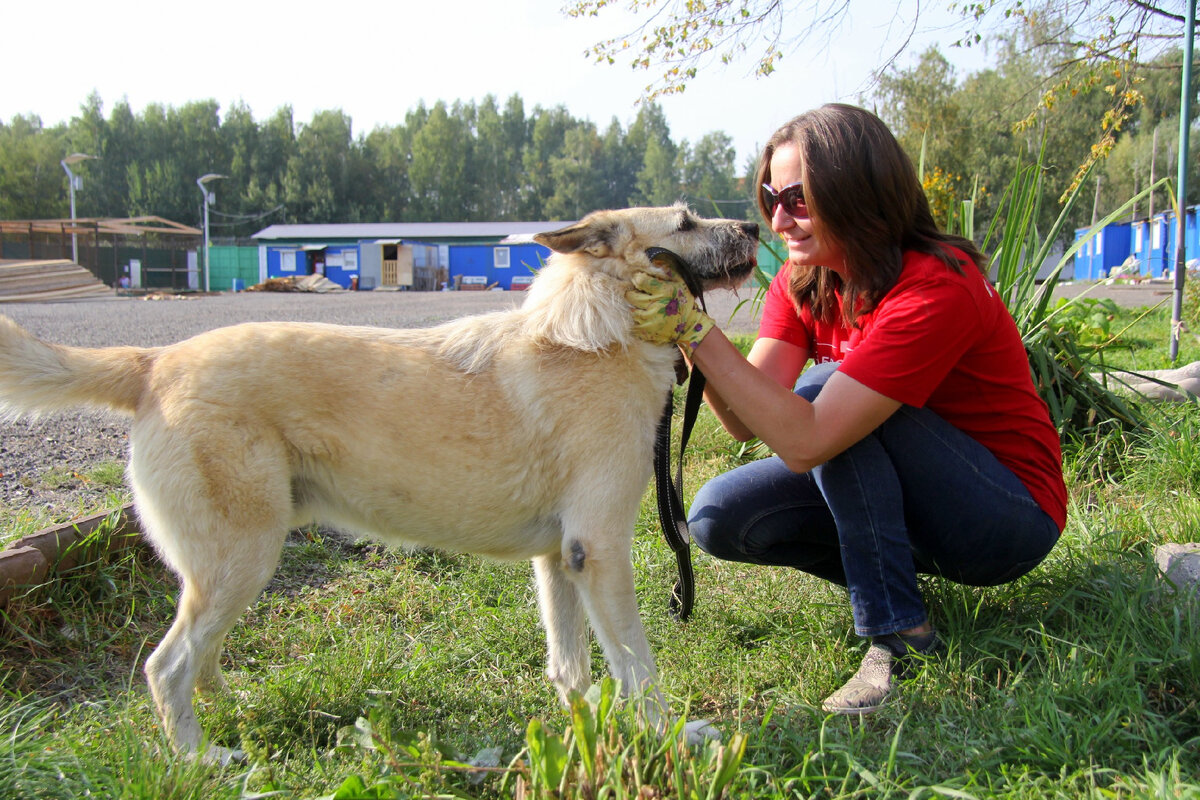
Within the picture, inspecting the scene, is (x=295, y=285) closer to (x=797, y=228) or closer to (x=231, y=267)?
(x=231, y=267)

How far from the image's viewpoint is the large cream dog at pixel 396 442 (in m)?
2.31

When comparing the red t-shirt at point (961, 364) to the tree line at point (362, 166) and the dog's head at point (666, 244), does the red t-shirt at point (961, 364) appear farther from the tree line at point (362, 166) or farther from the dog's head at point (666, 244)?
the tree line at point (362, 166)

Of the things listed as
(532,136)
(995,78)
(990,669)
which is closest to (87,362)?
(990,669)

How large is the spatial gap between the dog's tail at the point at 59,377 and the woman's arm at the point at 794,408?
178cm

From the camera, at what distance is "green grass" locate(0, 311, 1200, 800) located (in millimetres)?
1844

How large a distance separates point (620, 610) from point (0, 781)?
156 centimetres

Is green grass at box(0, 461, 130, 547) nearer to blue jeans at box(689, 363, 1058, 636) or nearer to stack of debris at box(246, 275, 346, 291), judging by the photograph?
blue jeans at box(689, 363, 1058, 636)

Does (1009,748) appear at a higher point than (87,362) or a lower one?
lower

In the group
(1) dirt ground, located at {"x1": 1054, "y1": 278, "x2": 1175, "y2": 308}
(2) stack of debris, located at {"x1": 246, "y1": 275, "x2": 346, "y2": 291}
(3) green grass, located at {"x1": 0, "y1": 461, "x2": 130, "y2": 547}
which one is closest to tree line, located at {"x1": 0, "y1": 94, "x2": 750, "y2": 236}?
(2) stack of debris, located at {"x1": 246, "y1": 275, "x2": 346, "y2": 291}

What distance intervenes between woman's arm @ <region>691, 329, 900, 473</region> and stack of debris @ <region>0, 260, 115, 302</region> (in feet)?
82.1

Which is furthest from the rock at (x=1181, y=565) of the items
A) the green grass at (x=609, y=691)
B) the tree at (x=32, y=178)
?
the tree at (x=32, y=178)

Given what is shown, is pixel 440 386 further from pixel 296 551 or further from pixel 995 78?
pixel 995 78

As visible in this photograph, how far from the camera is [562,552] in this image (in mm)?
2533

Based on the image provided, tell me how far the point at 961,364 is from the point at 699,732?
4.90 ft
